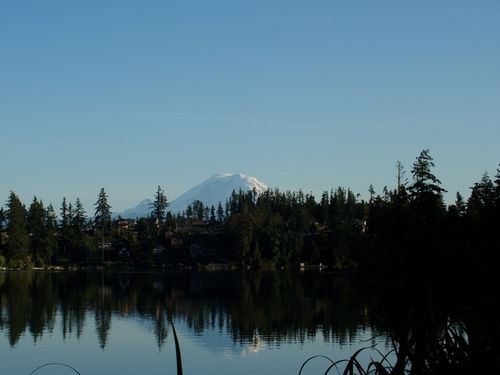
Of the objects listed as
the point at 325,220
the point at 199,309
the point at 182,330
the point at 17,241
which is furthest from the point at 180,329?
the point at 325,220

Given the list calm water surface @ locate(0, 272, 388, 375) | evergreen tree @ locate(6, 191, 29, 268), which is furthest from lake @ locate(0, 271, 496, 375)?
evergreen tree @ locate(6, 191, 29, 268)

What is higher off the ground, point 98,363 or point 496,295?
point 496,295

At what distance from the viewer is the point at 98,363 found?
32.9m

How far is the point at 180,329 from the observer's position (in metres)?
47.1

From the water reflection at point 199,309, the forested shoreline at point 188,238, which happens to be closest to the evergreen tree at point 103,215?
the forested shoreline at point 188,238

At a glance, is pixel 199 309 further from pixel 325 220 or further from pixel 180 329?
pixel 325 220

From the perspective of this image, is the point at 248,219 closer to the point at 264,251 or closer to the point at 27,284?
the point at 264,251

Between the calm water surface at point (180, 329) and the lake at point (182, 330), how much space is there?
60 mm

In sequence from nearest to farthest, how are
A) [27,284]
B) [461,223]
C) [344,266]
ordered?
[461,223]
[27,284]
[344,266]

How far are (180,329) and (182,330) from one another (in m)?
0.62

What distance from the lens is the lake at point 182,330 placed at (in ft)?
109

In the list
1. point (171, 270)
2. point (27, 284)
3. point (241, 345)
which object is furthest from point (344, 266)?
point (241, 345)

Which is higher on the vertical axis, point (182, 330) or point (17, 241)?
point (17, 241)

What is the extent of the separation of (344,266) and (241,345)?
3589 inches
